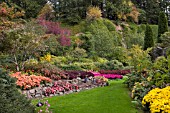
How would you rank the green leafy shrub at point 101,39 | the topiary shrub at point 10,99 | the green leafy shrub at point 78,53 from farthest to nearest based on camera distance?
the green leafy shrub at point 101,39 → the green leafy shrub at point 78,53 → the topiary shrub at point 10,99

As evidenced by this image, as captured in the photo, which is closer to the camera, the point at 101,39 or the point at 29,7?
the point at 101,39

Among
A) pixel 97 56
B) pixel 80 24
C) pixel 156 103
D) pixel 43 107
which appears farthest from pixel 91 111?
pixel 80 24

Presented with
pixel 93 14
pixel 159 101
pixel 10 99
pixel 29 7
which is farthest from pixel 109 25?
pixel 10 99

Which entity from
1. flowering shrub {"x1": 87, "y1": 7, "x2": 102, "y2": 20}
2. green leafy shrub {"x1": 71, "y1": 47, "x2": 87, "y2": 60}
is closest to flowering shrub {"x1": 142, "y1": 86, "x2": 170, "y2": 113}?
green leafy shrub {"x1": 71, "y1": 47, "x2": 87, "y2": 60}

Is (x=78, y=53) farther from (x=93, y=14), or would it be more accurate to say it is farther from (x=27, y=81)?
(x=27, y=81)

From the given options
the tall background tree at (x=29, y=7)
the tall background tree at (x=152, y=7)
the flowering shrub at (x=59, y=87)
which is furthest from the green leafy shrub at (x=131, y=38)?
the flowering shrub at (x=59, y=87)

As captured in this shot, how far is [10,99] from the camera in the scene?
17.3 feet

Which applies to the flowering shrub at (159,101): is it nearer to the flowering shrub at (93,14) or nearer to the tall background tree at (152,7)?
the flowering shrub at (93,14)

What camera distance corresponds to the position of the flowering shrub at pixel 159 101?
16.9 ft

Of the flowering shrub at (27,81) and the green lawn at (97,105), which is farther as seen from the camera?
the flowering shrub at (27,81)

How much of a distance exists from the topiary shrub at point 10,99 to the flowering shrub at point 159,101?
117 inches

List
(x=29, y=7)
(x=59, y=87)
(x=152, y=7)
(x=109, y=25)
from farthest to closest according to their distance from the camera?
(x=152, y=7) → (x=29, y=7) → (x=109, y=25) → (x=59, y=87)

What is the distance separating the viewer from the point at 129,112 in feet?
21.0

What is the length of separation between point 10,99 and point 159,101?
346cm
